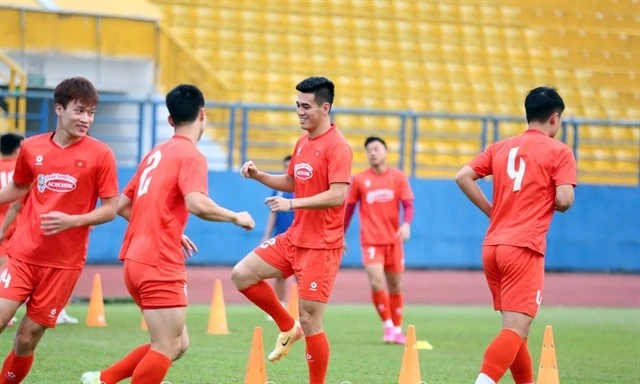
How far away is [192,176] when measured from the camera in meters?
7.46

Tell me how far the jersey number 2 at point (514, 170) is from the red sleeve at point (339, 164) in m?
1.29

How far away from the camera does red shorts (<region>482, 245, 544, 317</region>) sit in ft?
27.8

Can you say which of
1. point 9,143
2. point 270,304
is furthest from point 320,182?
point 9,143

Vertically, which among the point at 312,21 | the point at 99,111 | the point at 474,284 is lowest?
the point at 474,284

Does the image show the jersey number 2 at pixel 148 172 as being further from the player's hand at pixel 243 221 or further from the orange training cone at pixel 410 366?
the orange training cone at pixel 410 366

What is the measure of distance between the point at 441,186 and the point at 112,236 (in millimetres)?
6609

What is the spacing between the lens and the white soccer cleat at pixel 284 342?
951cm

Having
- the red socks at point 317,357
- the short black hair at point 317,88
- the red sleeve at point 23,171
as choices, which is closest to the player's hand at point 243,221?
the red sleeve at point 23,171

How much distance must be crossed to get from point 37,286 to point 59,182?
72 centimetres

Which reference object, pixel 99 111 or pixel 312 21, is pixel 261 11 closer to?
pixel 312 21

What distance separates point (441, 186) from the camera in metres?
24.4

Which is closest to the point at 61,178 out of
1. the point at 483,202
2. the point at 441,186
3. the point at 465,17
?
the point at 483,202

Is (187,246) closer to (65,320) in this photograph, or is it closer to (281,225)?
(65,320)

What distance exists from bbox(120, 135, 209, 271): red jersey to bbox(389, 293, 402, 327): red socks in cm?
667
